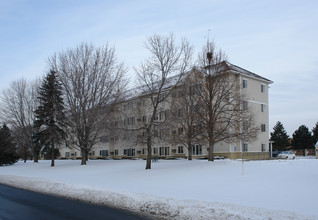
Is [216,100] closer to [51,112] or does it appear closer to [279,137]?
[51,112]

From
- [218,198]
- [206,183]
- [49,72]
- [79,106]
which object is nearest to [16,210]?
[218,198]

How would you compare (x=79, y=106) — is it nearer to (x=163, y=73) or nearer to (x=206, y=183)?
(x=163, y=73)

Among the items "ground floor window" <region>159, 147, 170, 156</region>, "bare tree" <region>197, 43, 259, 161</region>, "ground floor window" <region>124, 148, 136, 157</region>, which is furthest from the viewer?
"ground floor window" <region>124, 148, 136, 157</region>

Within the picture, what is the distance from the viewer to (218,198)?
11.6 m

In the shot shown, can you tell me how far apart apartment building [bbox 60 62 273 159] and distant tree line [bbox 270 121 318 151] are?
3132 centimetres

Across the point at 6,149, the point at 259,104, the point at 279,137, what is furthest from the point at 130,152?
the point at 279,137

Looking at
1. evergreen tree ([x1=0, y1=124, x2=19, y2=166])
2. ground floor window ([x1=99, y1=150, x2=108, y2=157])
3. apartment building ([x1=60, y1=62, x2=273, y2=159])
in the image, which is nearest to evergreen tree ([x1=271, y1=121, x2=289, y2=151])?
apartment building ([x1=60, y1=62, x2=273, y2=159])

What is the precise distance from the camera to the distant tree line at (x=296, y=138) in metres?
69.1

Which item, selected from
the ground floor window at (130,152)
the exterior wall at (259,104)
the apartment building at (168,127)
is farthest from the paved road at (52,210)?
the ground floor window at (130,152)

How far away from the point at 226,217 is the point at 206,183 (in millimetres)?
6525

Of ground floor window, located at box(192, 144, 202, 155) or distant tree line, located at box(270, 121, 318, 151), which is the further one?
distant tree line, located at box(270, 121, 318, 151)

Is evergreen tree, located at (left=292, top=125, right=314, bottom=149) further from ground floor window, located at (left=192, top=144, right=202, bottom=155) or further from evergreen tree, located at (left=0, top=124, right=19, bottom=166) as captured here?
evergreen tree, located at (left=0, top=124, right=19, bottom=166)

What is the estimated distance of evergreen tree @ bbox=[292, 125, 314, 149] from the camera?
68.9m

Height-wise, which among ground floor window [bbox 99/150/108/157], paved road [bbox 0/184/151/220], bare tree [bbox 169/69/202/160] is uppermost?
bare tree [bbox 169/69/202/160]
